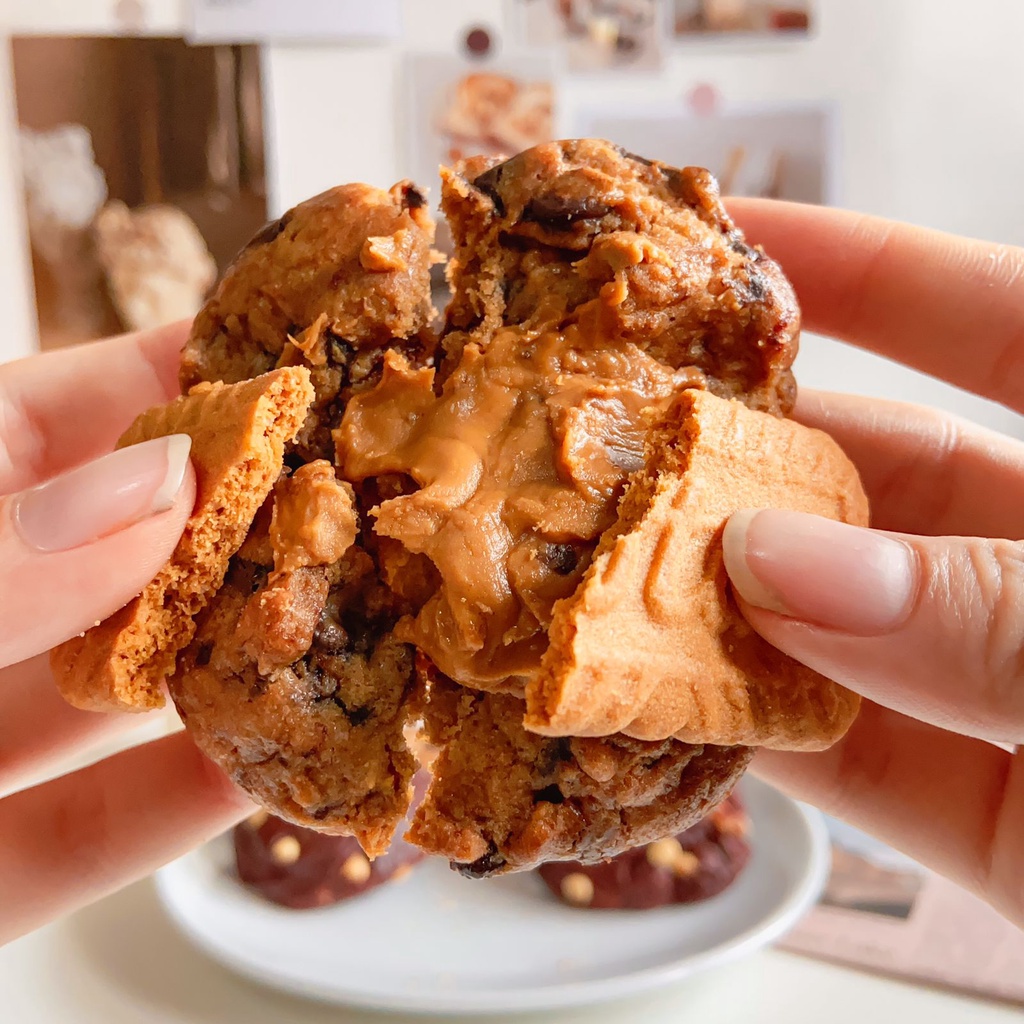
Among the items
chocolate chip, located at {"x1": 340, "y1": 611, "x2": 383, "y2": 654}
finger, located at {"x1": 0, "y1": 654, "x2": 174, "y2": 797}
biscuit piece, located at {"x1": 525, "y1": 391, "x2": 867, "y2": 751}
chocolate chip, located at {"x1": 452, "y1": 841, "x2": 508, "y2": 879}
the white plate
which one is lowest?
the white plate

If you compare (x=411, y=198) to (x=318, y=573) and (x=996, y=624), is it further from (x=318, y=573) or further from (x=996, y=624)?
(x=996, y=624)

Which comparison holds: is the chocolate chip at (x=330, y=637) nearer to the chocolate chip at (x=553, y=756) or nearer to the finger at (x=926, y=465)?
the chocolate chip at (x=553, y=756)

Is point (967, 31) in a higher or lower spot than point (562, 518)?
higher

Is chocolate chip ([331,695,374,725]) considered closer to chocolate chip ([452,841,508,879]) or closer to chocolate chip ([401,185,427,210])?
chocolate chip ([452,841,508,879])

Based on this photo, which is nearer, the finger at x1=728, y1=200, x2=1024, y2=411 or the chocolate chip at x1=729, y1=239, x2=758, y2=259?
the chocolate chip at x1=729, y1=239, x2=758, y2=259

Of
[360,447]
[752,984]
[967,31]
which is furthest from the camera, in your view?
[967,31]

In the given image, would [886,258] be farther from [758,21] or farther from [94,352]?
[758,21]

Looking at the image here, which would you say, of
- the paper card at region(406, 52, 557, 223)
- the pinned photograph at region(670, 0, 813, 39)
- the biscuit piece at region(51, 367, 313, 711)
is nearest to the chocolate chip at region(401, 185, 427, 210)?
the biscuit piece at region(51, 367, 313, 711)

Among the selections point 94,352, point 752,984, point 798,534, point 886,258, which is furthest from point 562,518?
point 752,984
